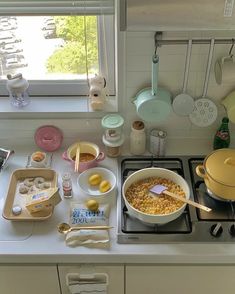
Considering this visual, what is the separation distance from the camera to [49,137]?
1.76 metres

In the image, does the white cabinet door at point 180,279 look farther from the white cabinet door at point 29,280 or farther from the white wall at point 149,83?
the white wall at point 149,83

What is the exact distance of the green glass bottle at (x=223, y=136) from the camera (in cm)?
168

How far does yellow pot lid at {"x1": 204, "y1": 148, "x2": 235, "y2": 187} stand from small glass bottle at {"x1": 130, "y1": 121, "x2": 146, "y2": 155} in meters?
0.30

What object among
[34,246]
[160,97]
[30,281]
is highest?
[160,97]

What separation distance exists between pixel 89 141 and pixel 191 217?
1.87ft

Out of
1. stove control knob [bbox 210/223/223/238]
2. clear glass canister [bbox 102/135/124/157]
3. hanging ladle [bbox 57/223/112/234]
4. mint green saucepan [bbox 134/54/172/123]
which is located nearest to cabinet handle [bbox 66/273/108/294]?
hanging ladle [bbox 57/223/112/234]

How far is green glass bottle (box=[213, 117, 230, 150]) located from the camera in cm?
168

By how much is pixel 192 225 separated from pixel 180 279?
204 mm

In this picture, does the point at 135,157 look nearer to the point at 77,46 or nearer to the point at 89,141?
the point at 89,141

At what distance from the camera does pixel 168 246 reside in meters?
1.40

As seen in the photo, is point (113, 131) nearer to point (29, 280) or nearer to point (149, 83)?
point (149, 83)

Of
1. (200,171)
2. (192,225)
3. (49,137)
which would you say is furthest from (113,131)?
(192,225)

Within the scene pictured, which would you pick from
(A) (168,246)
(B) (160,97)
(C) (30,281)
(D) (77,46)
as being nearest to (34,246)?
(C) (30,281)

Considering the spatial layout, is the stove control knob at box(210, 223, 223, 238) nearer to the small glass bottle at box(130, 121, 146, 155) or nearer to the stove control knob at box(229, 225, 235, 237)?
the stove control knob at box(229, 225, 235, 237)
